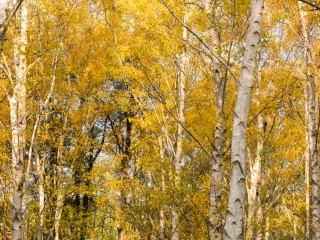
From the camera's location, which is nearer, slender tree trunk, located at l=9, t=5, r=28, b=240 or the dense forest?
the dense forest

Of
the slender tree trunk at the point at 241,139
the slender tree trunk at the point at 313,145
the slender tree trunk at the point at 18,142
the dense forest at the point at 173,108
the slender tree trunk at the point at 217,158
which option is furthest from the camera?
the slender tree trunk at the point at 313,145

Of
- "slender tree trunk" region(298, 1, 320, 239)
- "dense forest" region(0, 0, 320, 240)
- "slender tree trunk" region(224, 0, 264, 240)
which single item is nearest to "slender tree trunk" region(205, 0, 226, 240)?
"dense forest" region(0, 0, 320, 240)

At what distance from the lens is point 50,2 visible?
10.1 metres

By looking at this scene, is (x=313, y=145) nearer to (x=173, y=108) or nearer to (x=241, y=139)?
(x=173, y=108)

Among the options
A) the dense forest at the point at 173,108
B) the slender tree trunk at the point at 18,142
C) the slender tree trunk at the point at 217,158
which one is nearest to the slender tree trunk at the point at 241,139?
the dense forest at the point at 173,108

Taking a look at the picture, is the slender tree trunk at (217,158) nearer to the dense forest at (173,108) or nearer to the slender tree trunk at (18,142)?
the dense forest at (173,108)

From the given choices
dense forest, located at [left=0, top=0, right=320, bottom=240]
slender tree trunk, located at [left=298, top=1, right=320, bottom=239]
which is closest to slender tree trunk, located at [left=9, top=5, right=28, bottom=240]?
dense forest, located at [left=0, top=0, right=320, bottom=240]

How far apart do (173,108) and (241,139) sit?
730 centimetres

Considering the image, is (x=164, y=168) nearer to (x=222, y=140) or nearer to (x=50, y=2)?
(x=222, y=140)

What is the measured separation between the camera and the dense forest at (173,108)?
4.99 m

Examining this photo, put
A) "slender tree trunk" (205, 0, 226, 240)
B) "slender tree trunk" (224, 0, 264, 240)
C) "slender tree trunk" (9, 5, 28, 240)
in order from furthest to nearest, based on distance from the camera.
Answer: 1. "slender tree trunk" (9, 5, 28, 240)
2. "slender tree trunk" (205, 0, 226, 240)
3. "slender tree trunk" (224, 0, 264, 240)

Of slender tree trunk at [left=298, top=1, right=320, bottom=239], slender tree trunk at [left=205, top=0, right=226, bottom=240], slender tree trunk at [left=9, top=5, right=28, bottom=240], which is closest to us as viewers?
slender tree trunk at [left=205, top=0, right=226, bottom=240]

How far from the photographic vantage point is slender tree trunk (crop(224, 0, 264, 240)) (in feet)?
8.82

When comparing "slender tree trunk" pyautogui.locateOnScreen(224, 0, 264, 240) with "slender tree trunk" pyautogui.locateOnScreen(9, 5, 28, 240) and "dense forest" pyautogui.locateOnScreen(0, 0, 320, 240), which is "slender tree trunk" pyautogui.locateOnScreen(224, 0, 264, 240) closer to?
"dense forest" pyautogui.locateOnScreen(0, 0, 320, 240)
